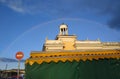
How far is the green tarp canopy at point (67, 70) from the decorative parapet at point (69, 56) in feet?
0.43

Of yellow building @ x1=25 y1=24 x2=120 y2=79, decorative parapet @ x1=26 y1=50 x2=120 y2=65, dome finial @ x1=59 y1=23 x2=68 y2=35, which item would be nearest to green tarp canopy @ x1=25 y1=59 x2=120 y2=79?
yellow building @ x1=25 y1=24 x2=120 y2=79

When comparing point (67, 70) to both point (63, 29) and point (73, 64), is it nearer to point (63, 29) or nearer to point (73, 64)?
point (73, 64)

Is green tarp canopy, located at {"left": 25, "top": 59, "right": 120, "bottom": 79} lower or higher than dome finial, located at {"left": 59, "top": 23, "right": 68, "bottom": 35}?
lower

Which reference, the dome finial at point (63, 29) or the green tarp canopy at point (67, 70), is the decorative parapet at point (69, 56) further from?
the dome finial at point (63, 29)

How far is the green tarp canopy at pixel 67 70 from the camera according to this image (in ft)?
22.6

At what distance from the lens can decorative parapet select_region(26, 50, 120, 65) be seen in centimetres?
689

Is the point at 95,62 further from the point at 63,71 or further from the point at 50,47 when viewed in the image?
the point at 50,47

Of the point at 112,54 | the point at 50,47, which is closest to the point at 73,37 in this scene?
the point at 50,47

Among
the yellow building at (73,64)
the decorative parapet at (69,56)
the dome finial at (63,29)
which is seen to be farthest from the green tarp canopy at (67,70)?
the dome finial at (63,29)

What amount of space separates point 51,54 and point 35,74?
1.00 metres

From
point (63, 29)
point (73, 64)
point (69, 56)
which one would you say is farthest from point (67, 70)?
point (63, 29)

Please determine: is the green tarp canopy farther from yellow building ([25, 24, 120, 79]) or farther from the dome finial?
the dome finial

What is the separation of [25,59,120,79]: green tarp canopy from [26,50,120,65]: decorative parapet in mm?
130

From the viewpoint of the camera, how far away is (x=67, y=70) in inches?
273
